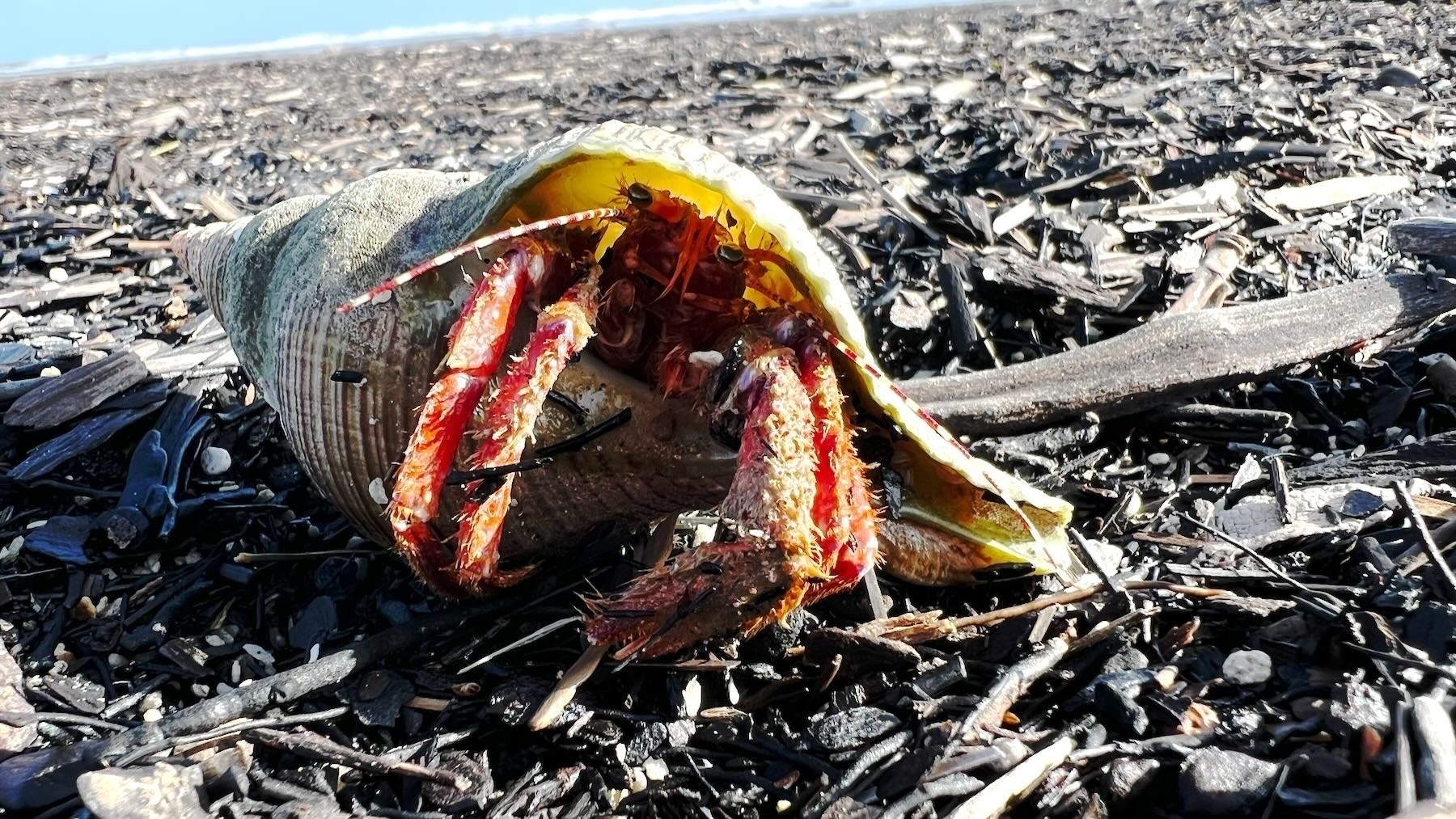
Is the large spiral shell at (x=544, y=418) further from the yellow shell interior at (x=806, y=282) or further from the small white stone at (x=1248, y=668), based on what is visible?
the small white stone at (x=1248, y=668)

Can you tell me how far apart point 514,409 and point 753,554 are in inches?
22.9

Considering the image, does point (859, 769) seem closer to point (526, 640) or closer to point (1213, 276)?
point (526, 640)

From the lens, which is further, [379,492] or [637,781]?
[379,492]

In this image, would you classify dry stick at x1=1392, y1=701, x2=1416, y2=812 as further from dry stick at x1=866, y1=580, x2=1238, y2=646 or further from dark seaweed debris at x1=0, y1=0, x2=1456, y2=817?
dry stick at x1=866, y1=580, x2=1238, y2=646

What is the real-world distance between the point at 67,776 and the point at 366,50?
425 inches

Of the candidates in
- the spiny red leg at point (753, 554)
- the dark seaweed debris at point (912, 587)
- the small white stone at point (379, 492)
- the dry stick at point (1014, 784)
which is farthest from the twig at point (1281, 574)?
the small white stone at point (379, 492)

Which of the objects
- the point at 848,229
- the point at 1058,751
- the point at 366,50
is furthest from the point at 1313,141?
the point at 366,50

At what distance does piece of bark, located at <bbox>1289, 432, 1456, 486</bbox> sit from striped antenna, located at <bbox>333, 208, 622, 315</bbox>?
1.97 metres

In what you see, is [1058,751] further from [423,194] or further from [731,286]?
[423,194]

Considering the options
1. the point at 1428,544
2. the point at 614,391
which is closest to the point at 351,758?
the point at 614,391

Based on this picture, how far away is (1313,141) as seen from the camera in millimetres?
5172

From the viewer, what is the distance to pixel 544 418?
2.39 metres

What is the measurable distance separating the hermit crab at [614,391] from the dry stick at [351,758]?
0.40 meters

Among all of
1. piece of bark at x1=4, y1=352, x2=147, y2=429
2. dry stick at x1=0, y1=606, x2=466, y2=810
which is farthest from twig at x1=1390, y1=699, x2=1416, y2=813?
piece of bark at x1=4, y1=352, x2=147, y2=429
